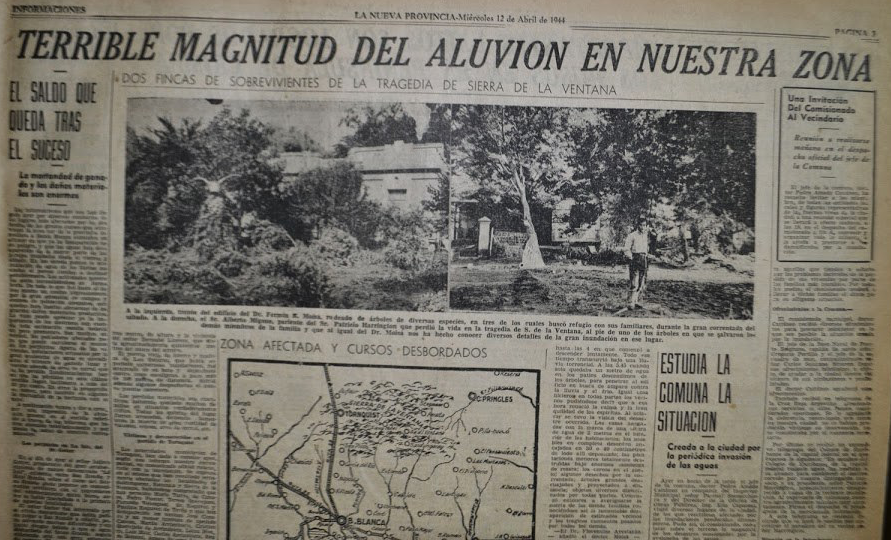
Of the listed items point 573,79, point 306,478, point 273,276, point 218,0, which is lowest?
point 306,478

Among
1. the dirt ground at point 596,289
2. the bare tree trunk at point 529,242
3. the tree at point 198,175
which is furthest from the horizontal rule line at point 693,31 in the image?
the tree at point 198,175

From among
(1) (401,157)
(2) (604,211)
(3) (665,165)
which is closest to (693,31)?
(3) (665,165)

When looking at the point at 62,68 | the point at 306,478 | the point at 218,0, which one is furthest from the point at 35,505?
the point at 218,0

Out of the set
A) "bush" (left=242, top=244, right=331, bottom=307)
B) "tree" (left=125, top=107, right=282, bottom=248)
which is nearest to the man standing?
"bush" (left=242, top=244, right=331, bottom=307)

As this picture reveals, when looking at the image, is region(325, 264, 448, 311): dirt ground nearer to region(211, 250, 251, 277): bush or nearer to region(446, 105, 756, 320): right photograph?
region(446, 105, 756, 320): right photograph

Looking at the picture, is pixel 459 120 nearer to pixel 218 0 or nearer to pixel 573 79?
pixel 573 79

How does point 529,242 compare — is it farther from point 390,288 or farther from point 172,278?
point 172,278
